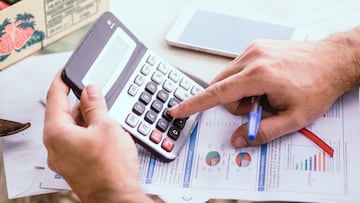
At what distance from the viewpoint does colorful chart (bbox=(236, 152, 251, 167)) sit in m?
0.72

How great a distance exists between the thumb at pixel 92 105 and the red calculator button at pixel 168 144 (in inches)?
3.5

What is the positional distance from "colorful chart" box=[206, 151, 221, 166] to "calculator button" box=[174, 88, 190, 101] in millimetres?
82

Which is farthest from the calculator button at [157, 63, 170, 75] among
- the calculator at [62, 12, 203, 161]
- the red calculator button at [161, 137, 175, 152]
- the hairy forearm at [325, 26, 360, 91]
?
the hairy forearm at [325, 26, 360, 91]

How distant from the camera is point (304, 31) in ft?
2.93

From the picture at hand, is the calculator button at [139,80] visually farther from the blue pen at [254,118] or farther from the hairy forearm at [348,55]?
the hairy forearm at [348,55]

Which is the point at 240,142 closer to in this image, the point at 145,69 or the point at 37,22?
the point at 145,69

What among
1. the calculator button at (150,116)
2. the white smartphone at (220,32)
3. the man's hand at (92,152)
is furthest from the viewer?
the white smartphone at (220,32)

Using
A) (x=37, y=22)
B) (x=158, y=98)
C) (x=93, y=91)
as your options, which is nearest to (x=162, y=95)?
(x=158, y=98)

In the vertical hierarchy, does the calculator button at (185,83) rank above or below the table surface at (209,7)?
below

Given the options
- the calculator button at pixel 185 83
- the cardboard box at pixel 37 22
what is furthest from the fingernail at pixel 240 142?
the cardboard box at pixel 37 22

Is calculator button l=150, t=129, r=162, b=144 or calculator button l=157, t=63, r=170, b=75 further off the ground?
calculator button l=157, t=63, r=170, b=75

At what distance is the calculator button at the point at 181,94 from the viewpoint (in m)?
0.76

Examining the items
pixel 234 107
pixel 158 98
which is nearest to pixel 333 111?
pixel 234 107

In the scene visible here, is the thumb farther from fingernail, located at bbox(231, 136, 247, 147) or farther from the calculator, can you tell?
fingernail, located at bbox(231, 136, 247, 147)
